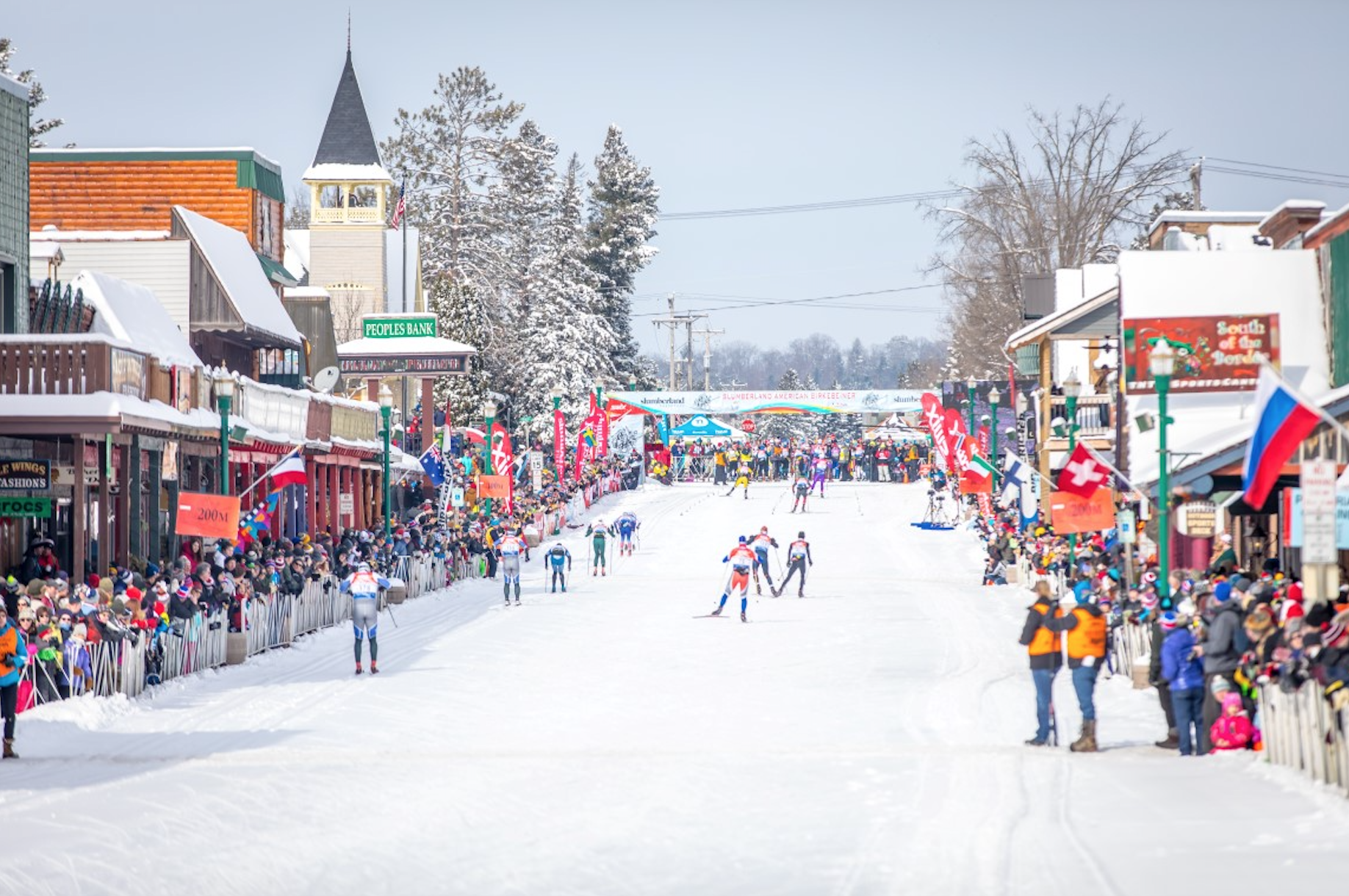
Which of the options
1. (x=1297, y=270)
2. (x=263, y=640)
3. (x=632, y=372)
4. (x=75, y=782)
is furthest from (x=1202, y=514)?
(x=632, y=372)

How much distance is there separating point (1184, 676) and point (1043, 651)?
152cm

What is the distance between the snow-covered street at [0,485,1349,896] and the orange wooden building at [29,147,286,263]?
69.1 ft

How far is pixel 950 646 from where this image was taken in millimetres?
27562

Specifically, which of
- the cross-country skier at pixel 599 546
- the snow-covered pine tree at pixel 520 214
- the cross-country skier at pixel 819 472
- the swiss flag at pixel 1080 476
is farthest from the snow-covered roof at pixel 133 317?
the snow-covered pine tree at pixel 520 214

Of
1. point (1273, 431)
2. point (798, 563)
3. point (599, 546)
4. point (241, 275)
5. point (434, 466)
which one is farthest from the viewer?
point (434, 466)

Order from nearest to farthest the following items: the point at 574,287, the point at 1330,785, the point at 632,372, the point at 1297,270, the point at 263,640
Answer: the point at 1330,785
the point at 263,640
the point at 1297,270
the point at 574,287
the point at 632,372

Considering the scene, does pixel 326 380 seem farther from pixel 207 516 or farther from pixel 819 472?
pixel 207 516

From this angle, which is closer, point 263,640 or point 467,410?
point 263,640

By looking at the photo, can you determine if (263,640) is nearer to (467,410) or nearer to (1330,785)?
(1330,785)

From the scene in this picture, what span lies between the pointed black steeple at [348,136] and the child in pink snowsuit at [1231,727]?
65.7 meters

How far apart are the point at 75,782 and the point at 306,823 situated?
3059mm

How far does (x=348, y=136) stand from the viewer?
7856cm

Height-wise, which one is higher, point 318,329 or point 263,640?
point 318,329

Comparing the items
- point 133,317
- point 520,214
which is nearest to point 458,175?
point 520,214
